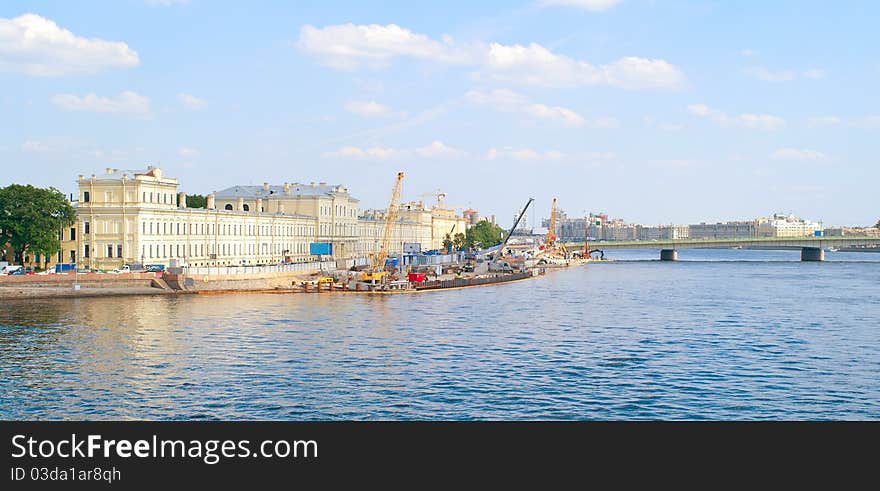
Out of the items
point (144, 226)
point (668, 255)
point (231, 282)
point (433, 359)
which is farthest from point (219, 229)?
point (668, 255)

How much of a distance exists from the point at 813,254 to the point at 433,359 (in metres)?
163

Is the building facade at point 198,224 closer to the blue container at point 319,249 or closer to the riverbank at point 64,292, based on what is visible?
the blue container at point 319,249

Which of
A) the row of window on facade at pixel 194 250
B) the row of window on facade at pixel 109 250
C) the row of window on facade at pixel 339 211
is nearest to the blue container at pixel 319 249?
the row of window on facade at pixel 194 250

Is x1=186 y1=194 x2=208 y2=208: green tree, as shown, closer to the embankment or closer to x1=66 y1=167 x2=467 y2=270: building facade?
x1=66 y1=167 x2=467 y2=270: building facade

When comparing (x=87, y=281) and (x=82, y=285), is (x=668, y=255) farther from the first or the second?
(x=82, y=285)

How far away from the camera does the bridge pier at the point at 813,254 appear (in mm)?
182500

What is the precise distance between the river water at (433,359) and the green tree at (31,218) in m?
10.5

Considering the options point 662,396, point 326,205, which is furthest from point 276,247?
point 662,396

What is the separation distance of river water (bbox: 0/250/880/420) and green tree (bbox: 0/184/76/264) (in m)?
10.5

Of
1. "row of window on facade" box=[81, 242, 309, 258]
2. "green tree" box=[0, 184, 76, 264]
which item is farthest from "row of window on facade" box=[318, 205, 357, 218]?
"green tree" box=[0, 184, 76, 264]

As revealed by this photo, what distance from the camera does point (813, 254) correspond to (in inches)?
7298

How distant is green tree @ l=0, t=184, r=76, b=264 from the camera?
7869cm

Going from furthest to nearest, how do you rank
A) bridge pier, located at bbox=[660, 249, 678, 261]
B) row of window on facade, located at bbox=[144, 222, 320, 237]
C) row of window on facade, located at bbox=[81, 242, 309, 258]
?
bridge pier, located at bbox=[660, 249, 678, 261], row of window on facade, located at bbox=[144, 222, 320, 237], row of window on facade, located at bbox=[81, 242, 309, 258]
